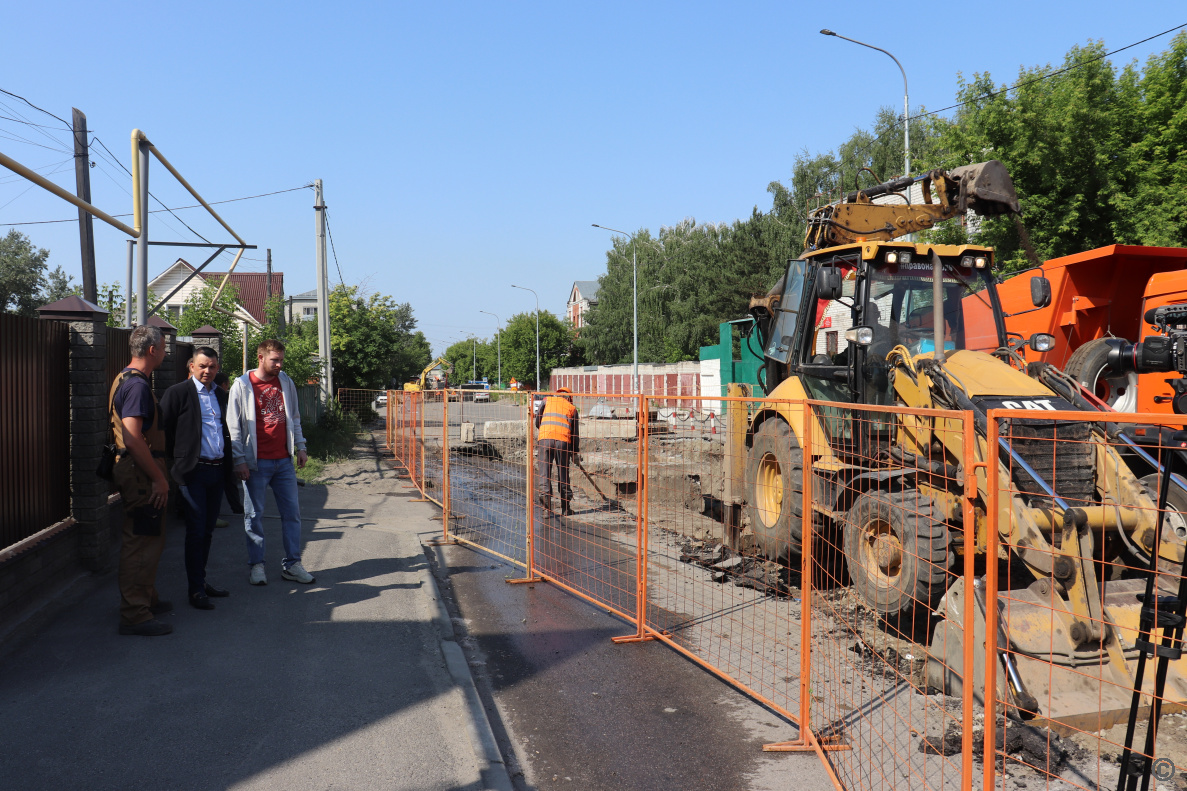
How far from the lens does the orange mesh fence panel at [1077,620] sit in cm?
369

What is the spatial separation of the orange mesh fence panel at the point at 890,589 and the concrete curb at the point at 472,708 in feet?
5.25

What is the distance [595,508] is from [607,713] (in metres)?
5.39

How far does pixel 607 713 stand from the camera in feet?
14.8

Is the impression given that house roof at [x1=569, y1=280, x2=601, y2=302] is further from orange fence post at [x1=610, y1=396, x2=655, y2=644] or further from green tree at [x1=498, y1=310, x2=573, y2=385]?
orange fence post at [x1=610, y1=396, x2=655, y2=644]

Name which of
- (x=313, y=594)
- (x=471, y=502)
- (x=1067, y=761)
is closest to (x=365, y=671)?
(x=313, y=594)

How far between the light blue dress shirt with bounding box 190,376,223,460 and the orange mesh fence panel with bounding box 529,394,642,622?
8.76 feet

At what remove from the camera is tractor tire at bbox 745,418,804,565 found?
5363 millimetres

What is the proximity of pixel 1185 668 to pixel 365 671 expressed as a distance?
432cm

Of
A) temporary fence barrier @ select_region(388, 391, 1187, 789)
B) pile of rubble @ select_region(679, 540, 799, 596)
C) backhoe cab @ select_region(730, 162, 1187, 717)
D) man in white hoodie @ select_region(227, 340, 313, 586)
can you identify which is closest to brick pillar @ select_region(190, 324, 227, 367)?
man in white hoodie @ select_region(227, 340, 313, 586)

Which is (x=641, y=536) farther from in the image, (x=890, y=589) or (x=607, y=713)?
(x=890, y=589)

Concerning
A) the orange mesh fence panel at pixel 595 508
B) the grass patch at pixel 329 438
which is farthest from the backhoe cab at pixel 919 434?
the grass patch at pixel 329 438

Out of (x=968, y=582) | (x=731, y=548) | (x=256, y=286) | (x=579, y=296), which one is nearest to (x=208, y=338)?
(x=731, y=548)

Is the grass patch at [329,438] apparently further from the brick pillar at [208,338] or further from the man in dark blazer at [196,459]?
the man in dark blazer at [196,459]

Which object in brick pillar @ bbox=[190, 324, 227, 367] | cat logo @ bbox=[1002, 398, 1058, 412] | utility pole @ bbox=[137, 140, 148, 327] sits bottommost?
cat logo @ bbox=[1002, 398, 1058, 412]
